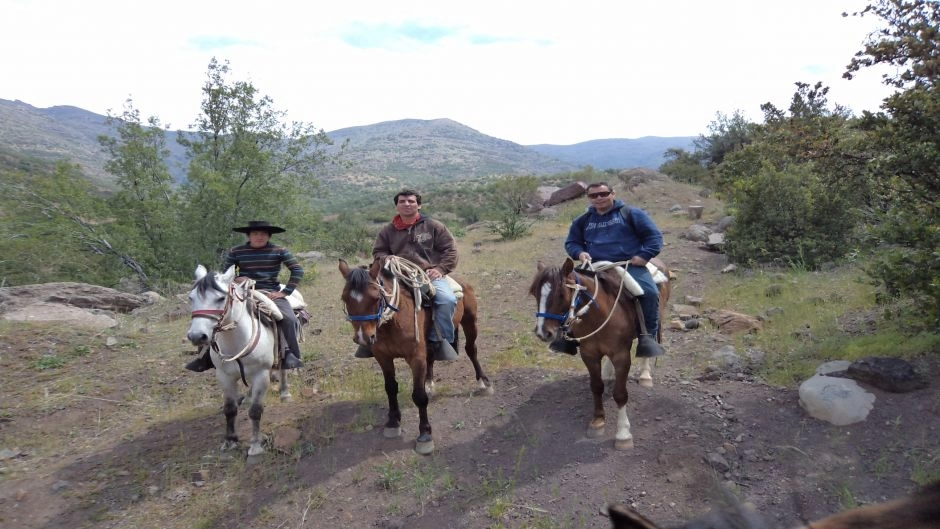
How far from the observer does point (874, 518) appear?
1220 mm

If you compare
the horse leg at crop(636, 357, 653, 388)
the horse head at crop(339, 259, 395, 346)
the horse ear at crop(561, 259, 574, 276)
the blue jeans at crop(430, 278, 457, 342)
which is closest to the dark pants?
the horse head at crop(339, 259, 395, 346)

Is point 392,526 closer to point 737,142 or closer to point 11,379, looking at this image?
point 11,379

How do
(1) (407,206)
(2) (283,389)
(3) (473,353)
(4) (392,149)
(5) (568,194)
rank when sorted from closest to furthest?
(1) (407,206), (3) (473,353), (2) (283,389), (5) (568,194), (4) (392,149)

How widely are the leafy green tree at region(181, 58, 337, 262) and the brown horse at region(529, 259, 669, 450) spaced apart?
426 inches

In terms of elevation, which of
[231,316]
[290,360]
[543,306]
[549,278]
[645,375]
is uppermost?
[549,278]

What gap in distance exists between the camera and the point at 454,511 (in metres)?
4.00

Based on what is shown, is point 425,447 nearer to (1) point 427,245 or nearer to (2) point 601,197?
(1) point 427,245

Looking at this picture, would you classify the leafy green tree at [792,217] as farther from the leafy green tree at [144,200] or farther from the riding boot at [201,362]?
the leafy green tree at [144,200]

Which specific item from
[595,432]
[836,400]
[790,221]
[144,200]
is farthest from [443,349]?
[144,200]

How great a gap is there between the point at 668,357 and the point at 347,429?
15.2 ft

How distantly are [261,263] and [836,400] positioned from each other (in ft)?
20.5

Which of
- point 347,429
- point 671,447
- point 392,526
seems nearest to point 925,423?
point 671,447

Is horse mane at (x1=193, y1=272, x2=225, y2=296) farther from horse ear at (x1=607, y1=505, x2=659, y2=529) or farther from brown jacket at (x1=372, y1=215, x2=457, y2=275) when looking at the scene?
horse ear at (x1=607, y1=505, x2=659, y2=529)

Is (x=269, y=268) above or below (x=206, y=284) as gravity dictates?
below
